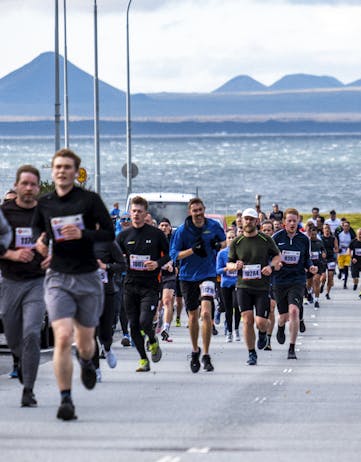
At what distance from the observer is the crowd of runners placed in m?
11.8

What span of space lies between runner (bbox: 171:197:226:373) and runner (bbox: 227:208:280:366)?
103 cm

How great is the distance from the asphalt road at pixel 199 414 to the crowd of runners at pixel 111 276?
319mm

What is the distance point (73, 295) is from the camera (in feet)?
38.9

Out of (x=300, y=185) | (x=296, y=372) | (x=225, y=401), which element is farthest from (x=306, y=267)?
(x=300, y=185)

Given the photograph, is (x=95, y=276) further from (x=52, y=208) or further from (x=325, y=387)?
(x=325, y=387)

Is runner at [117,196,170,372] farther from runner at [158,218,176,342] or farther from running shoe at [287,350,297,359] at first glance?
runner at [158,218,176,342]

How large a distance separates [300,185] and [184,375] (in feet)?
470

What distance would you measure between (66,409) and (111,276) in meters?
5.66

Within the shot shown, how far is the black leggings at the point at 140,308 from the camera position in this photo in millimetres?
16703

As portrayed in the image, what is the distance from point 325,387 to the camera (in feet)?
50.9

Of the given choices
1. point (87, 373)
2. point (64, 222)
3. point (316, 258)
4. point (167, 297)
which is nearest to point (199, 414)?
point (87, 373)

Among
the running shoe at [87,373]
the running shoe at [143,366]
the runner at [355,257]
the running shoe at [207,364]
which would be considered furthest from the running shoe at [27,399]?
the runner at [355,257]

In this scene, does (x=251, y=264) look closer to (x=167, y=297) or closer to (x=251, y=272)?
(x=251, y=272)

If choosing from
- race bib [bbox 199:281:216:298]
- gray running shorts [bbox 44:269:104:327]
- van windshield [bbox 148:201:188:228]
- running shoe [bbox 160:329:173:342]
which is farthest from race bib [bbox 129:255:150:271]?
van windshield [bbox 148:201:188:228]
